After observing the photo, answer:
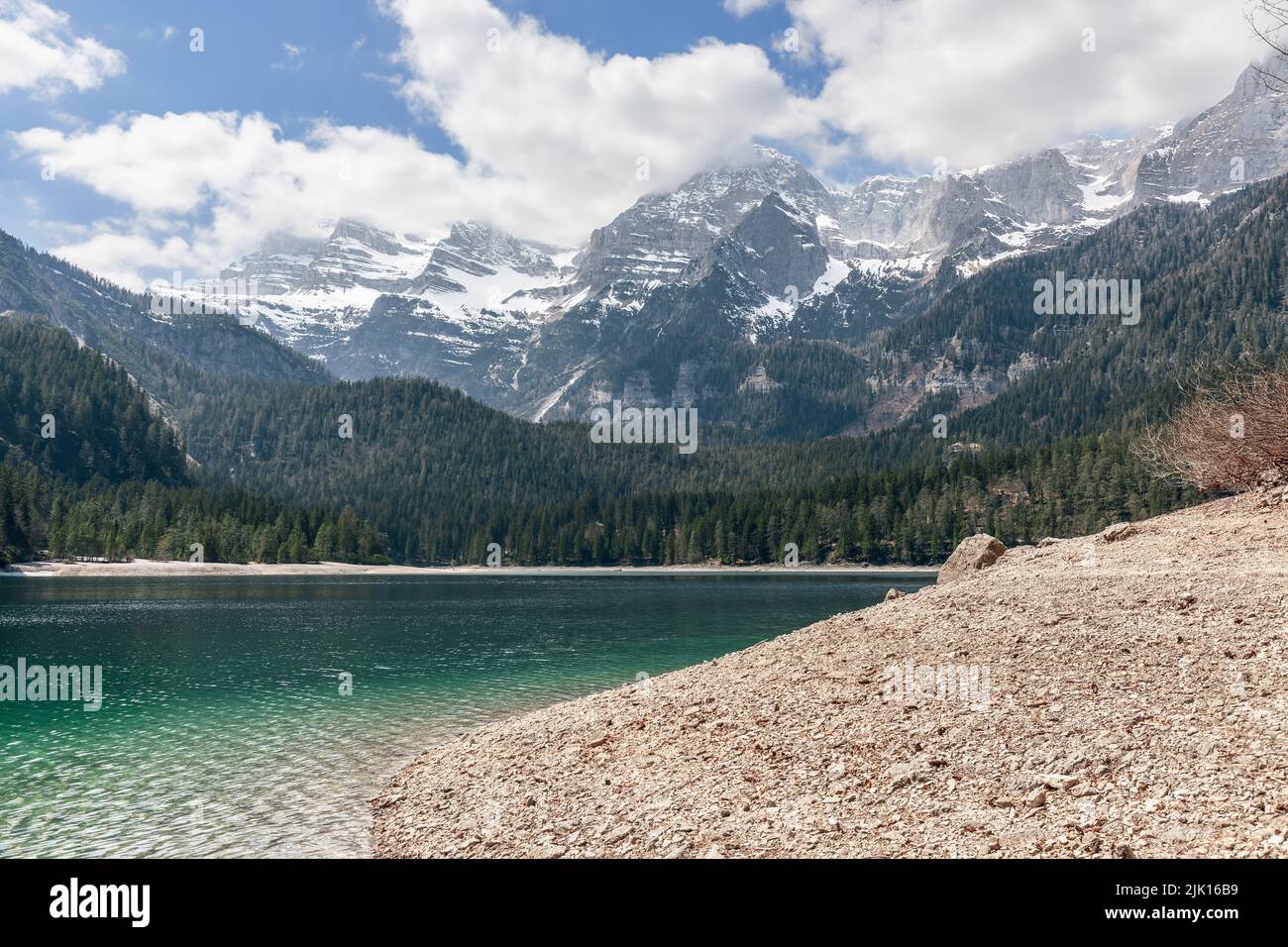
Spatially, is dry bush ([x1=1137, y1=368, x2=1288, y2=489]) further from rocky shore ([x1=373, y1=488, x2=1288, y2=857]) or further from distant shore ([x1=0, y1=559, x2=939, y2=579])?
distant shore ([x1=0, y1=559, x2=939, y2=579])

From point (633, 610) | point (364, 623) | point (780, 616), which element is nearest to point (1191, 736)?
point (780, 616)

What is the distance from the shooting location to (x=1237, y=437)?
3162 centimetres

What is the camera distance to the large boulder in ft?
128

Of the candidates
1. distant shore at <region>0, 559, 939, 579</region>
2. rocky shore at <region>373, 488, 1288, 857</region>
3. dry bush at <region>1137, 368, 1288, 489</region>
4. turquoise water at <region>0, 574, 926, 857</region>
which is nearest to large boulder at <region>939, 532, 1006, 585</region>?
dry bush at <region>1137, 368, 1288, 489</region>

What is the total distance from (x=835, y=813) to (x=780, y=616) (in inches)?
2627

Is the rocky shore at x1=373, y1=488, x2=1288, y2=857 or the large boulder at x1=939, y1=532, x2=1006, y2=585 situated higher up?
the large boulder at x1=939, y1=532, x2=1006, y2=585

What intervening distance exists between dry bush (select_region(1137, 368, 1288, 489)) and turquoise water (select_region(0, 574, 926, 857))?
26392 millimetres

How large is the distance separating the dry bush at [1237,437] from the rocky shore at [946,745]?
18.4ft

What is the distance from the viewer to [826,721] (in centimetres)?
1761

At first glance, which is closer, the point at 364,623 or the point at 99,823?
the point at 99,823

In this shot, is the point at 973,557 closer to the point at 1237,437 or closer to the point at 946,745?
the point at 1237,437

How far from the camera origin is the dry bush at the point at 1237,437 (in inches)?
1196

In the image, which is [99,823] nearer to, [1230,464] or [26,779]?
[26,779]

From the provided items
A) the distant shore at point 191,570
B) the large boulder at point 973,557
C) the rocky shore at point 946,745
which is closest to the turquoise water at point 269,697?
the rocky shore at point 946,745
